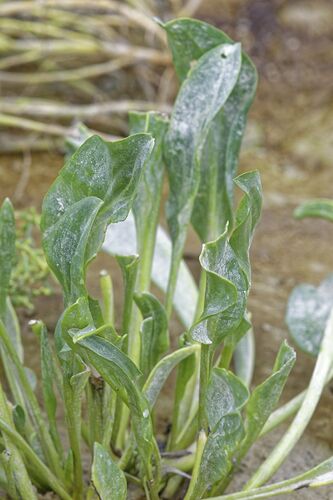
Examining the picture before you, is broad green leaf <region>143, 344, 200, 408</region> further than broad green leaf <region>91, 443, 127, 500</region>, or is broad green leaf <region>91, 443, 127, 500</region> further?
broad green leaf <region>143, 344, 200, 408</region>

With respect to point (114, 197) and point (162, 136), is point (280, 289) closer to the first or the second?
point (162, 136)

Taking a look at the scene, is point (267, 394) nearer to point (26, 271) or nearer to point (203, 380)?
point (203, 380)

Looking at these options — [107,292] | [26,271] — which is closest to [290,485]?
[107,292]

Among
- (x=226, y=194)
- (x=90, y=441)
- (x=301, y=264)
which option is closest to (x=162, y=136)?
(x=226, y=194)

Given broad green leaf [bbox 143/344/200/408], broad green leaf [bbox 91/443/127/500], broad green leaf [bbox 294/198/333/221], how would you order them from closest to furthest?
1. broad green leaf [bbox 91/443/127/500]
2. broad green leaf [bbox 143/344/200/408]
3. broad green leaf [bbox 294/198/333/221]

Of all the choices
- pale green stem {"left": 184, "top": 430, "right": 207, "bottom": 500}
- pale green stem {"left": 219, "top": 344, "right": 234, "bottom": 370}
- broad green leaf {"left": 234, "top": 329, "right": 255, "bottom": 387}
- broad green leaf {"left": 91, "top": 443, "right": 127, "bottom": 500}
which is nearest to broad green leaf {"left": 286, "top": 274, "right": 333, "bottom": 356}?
broad green leaf {"left": 234, "top": 329, "right": 255, "bottom": 387}

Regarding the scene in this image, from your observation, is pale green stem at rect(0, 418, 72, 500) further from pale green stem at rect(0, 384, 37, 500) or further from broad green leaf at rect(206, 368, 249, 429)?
broad green leaf at rect(206, 368, 249, 429)
